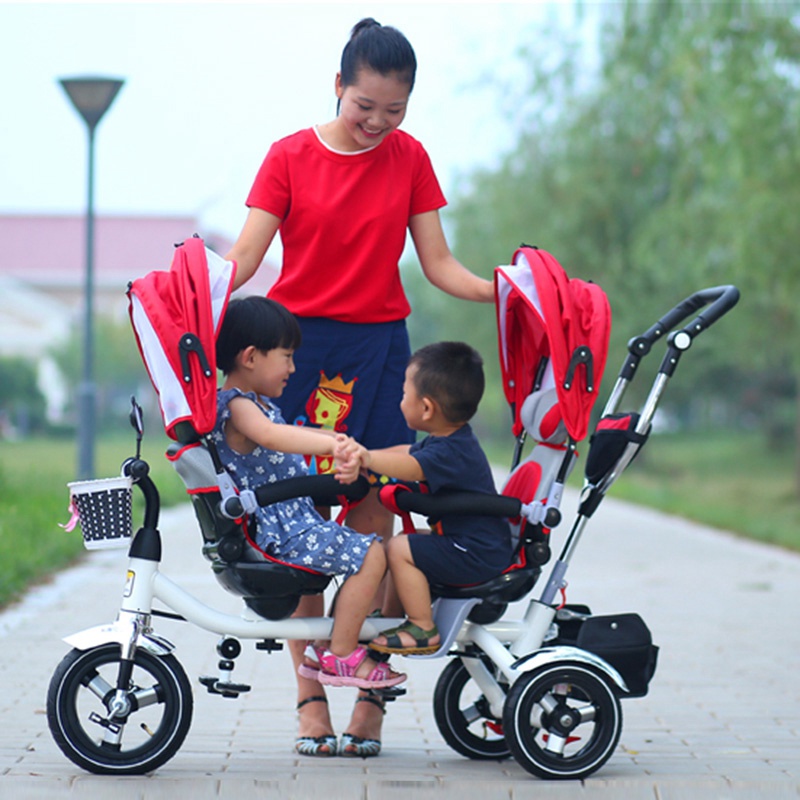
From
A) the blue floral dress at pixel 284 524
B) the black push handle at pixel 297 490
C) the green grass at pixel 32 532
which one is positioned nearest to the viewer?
the black push handle at pixel 297 490

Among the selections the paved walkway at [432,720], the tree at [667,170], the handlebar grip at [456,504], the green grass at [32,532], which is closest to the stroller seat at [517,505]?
the handlebar grip at [456,504]

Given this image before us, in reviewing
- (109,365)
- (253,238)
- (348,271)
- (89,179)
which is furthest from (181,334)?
(109,365)

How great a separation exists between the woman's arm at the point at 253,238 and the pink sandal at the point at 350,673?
1.17 metres

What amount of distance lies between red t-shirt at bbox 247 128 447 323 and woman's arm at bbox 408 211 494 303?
0.08 m

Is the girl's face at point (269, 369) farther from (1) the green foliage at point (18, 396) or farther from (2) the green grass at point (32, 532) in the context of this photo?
(1) the green foliage at point (18, 396)

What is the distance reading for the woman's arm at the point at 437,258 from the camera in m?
4.68

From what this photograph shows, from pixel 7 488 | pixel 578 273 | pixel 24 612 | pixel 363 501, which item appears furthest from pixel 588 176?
pixel 363 501

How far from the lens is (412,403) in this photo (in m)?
4.26

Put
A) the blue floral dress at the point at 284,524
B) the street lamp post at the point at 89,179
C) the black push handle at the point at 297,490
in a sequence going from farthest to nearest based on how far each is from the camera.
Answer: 1. the street lamp post at the point at 89,179
2. the blue floral dress at the point at 284,524
3. the black push handle at the point at 297,490

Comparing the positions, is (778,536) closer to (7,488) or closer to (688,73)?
(688,73)

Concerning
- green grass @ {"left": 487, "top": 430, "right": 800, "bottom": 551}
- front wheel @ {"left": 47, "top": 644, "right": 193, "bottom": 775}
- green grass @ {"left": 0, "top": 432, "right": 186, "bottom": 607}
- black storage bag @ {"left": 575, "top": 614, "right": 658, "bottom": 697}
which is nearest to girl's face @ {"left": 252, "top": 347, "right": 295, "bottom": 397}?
front wheel @ {"left": 47, "top": 644, "right": 193, "bottom": 775}

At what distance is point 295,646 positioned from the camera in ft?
15.4

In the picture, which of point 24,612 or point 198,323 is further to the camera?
point 24,612

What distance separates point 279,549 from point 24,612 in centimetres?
431
